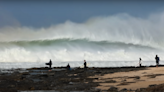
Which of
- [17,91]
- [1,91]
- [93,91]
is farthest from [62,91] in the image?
[1,91]

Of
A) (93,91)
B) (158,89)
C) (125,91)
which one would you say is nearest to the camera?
(158,89)

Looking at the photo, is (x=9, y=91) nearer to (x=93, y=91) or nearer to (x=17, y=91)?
(x=17, y=91)

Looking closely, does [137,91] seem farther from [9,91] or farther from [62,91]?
[9,91]

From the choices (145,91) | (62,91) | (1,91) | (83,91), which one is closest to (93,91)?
(83,91)

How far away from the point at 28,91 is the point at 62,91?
2790mm

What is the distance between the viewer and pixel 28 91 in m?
19.8

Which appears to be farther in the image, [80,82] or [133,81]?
[80,82]

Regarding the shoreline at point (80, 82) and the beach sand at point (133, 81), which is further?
the shoreline at point (80, 82)

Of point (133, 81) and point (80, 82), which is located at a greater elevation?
point (133, 81)

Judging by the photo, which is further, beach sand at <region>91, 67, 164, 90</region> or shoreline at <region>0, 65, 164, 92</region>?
shoreline at <region>0, 65, 164, 92</region>

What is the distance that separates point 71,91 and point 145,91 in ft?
19.4

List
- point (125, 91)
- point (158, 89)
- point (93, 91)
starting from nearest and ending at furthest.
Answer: point (158, 89)
point (125, 91)
point (93, 91)

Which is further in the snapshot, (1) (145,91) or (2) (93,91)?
(2) (93,91)

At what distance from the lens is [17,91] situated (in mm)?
19953
